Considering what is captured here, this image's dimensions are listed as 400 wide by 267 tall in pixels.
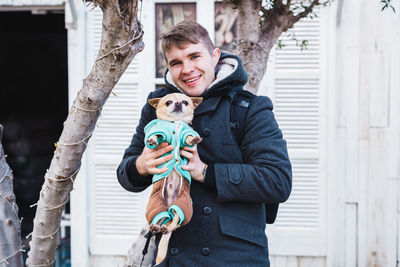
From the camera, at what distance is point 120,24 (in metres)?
1.54

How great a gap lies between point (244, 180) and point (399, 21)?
3.04m

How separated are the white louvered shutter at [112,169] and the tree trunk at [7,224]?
2.20m

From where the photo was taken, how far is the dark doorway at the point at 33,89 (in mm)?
6699

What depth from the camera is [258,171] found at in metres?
1.51

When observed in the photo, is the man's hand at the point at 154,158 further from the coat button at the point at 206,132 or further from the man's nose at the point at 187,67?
the man's nose at the point at 187,67

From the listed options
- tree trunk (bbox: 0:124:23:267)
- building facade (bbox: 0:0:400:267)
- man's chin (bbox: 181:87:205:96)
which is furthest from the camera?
building facade (bbox: 0:0:400:267)

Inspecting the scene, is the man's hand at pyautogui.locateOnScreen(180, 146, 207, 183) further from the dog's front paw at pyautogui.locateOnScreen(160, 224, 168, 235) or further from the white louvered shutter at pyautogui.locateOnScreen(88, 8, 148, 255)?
the white louvered shutter at pyautogui.locateOnScreen(88, 8, 148, 255)

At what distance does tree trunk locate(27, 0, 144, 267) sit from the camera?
154 centimetres

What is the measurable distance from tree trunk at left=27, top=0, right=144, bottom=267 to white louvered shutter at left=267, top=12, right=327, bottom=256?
2524 mm

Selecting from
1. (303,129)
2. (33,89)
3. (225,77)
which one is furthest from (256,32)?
(33,89)

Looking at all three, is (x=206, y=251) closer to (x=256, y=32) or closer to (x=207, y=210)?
(x=207, y=210)

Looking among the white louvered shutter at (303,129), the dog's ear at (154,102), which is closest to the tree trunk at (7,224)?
the dog's ear at (154,102)

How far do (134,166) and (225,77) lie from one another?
0.41m

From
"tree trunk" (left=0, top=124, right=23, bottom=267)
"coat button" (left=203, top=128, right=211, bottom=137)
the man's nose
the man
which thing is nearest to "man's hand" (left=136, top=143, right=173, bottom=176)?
the man
